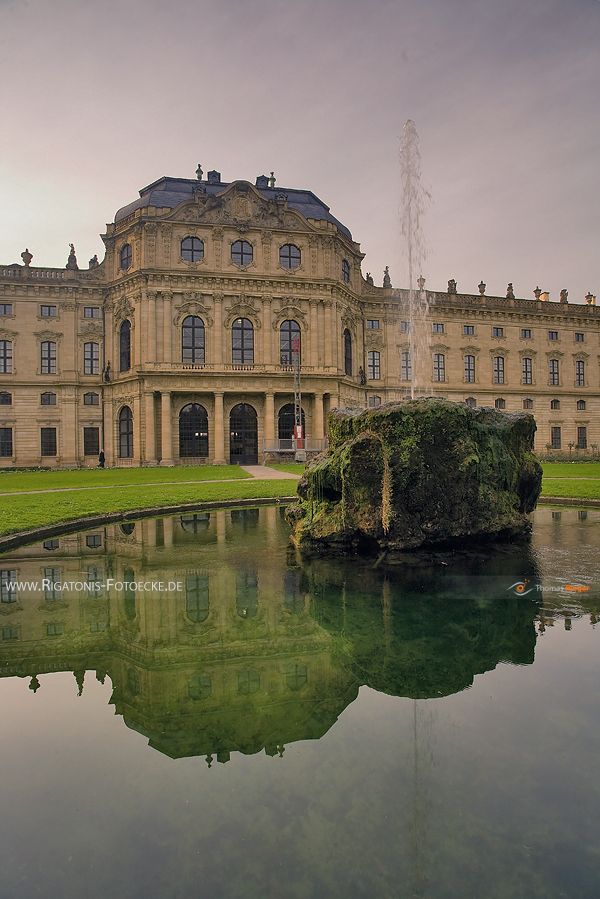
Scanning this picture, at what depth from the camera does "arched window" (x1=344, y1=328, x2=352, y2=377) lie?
49375 millimetres

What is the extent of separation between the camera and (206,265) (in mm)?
44594

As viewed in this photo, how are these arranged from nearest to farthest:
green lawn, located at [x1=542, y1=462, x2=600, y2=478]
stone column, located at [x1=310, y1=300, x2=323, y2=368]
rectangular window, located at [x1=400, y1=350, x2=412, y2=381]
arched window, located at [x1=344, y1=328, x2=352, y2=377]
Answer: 1. green lawn, located at [x1=542, y1=462, x2=600, y2=478]
2. stone column, located at [x1=310, y1=300, x2=323, y2=368]
3. arched window, located at [x1=344, y1=328, x2=352, y2=377]
4. rectangular window, located at [x1=400, y1=350, x2=412, y2=381]

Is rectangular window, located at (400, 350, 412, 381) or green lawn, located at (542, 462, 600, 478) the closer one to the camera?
green lawn, located at (542, 462, 600, 478)

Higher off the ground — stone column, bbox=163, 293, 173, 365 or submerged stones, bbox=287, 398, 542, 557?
stone column, bbox=163, 293, 173, 365

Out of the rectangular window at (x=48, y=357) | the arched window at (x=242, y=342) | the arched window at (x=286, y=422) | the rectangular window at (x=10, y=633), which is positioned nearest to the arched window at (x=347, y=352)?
the arched window at (x=286, y=422)

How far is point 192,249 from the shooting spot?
146ft

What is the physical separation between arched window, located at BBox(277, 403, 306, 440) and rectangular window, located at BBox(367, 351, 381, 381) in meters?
10.7

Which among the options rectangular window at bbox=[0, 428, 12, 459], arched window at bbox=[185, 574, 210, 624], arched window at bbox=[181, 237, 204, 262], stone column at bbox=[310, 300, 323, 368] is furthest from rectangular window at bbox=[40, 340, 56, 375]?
arched window at bbox=[185, 574, 210, 624]

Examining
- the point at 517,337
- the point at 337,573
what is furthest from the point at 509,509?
the point at 517,337

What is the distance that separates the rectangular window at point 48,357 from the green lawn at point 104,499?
2976 centimetres

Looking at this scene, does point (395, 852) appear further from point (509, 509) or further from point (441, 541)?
point (509, 509)

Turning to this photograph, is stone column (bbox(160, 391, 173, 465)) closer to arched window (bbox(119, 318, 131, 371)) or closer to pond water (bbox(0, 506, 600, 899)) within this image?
arched window (bbox(119, 318, 131, 371))

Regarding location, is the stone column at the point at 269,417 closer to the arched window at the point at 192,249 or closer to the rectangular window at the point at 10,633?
the arched window at the point at 192,249

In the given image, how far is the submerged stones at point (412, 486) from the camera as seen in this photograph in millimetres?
10602
